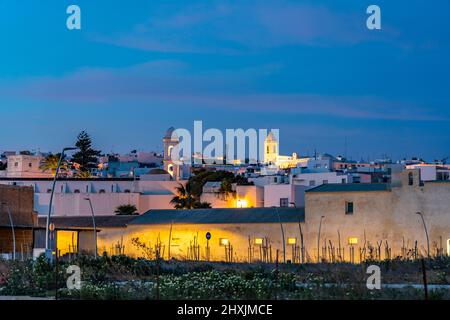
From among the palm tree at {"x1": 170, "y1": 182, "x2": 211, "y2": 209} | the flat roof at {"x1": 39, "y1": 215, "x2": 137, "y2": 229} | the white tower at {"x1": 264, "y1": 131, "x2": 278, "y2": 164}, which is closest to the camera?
the flat roof at {"x1": 39, "y1": 215, "x2": 137, "y2": 229}

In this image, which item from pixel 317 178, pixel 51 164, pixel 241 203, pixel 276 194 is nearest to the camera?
pixel 276 194

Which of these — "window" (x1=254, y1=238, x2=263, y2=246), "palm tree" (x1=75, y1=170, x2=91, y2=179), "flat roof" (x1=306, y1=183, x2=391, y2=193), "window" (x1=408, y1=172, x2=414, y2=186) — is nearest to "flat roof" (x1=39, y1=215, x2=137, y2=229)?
"window" (x1=254, y1=238, x2=263, y2=246)

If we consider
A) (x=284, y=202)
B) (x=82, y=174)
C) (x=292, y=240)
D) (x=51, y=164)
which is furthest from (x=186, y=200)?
(x=292, y=240)

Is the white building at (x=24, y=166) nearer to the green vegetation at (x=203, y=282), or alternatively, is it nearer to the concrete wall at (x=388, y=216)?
the concrete wall at (x=388, y=216)

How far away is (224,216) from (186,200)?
36.8m

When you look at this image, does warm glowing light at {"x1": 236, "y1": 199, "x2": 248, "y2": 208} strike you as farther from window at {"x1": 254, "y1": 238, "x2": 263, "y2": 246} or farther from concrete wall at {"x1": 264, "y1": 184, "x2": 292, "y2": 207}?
window at {"x1": 254, "y1": 238, "x2": 263, "y2": 246}

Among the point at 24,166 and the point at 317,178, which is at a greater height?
the point at 24,166

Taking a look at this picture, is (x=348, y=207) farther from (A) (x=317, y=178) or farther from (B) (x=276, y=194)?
(A) (x=317, y=178)

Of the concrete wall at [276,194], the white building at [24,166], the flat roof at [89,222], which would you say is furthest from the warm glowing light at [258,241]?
the white building at [24,166]

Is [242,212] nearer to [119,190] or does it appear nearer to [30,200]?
[30,200]

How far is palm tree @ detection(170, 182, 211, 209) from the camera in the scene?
4104 inches

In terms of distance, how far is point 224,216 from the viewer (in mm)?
70812

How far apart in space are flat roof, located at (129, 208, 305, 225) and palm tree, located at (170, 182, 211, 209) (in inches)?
1117

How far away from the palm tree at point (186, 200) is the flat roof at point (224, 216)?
93.0 feet
